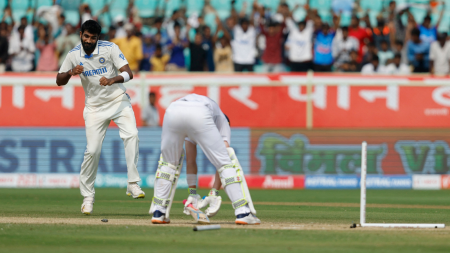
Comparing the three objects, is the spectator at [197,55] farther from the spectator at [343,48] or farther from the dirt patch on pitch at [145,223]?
the dirt patch on pitch at [145,223]

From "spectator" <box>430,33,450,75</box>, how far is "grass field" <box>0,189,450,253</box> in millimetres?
7215

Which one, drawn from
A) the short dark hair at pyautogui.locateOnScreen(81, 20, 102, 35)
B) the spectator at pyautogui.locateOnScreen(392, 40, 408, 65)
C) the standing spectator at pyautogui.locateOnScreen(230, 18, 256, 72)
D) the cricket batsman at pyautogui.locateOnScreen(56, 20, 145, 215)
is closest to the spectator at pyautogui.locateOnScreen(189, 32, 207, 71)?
the standing spectator at pyautogui.locateOnScreen(230, 18, 256, 72)

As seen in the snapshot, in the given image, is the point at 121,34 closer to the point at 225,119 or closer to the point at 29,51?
the point at 29,51

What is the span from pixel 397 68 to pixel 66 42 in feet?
29.3

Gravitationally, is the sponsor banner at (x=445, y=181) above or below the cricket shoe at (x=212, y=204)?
below

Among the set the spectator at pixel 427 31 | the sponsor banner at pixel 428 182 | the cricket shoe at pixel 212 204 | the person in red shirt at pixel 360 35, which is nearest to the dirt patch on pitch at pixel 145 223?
the cricket shoe at pixel 212 204

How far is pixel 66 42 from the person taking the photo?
62.8ft

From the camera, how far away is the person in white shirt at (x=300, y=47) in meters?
18.7

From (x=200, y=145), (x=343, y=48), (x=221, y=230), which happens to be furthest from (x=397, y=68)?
(x=221, y=230)

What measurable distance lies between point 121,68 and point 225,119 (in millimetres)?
1984

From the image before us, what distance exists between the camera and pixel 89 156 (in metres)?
9.70

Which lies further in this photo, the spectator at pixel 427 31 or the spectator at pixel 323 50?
the spectator at pixel 427 31

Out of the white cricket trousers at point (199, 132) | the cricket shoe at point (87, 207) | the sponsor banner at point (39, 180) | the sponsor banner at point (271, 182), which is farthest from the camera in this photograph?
the sponsor banner at point (271, 182)

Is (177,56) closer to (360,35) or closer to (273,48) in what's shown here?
(273,48)
